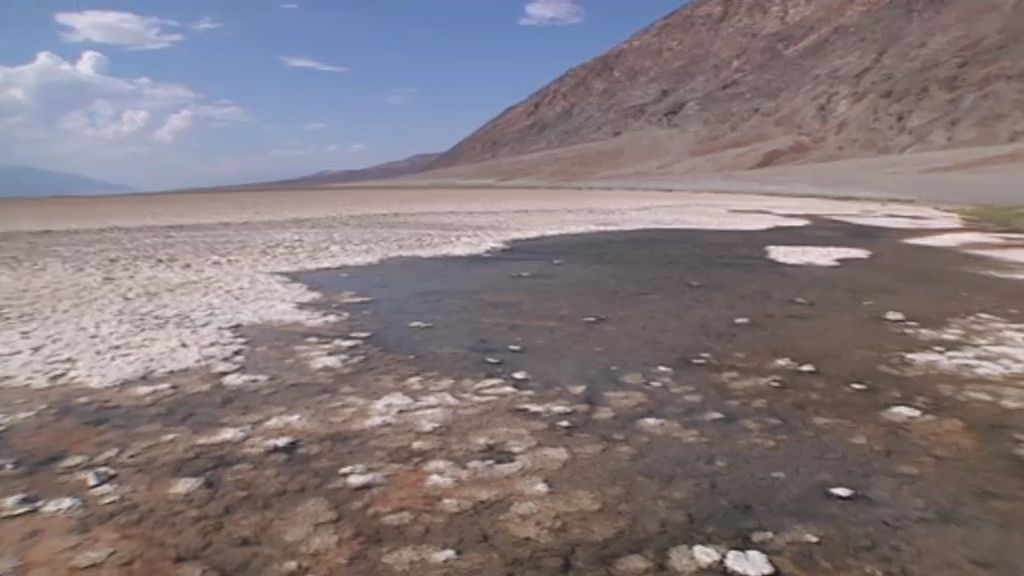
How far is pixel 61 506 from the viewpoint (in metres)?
4.09

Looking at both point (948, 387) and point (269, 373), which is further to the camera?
point (269, 373)

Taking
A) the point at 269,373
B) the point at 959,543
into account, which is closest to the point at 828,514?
the point at 959,543

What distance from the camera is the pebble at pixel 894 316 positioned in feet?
29.1

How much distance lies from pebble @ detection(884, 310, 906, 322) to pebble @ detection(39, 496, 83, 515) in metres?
7.94

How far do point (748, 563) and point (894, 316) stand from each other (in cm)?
649

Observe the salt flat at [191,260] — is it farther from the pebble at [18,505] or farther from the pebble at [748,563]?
the pebble at [748,563]

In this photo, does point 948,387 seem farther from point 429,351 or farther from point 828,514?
point 429,351

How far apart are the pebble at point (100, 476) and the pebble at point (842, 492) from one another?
12.7ft

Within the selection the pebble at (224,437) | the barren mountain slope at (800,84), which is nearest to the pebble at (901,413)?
the pebble at (224,437)

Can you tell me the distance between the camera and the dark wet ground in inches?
145

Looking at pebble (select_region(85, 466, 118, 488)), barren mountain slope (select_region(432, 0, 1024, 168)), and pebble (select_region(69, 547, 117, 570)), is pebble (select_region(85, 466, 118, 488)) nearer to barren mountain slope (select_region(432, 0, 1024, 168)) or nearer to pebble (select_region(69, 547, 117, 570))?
pebble (select_region(69, 547, 117, 570))

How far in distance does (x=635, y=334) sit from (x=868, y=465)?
3.72 meters

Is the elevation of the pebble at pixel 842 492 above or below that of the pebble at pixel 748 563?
below

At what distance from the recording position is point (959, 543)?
12.2 ft
